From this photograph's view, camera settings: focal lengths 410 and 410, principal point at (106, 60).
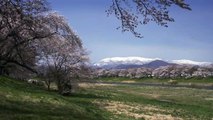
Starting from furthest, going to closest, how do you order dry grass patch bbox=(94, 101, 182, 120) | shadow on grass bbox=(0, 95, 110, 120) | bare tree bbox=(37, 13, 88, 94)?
bare tree bbox=(37, 13, 88, 94) → dry grass patch bbox=(94, 101, 182, 120) → shadow on grass bbox=(0, 95, 110, 120)

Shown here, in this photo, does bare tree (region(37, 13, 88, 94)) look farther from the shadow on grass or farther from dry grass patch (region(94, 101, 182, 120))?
the shadow on grass

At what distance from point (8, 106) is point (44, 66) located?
115 feet

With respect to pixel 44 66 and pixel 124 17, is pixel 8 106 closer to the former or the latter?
pixel 124 17

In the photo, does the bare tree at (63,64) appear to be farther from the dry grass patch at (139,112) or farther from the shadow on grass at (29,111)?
the shadow on grass at (29,111)

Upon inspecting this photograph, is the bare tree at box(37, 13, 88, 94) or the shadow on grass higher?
the bare tree at box(37, 13, 88, 94)

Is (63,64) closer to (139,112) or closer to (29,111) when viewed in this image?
(139,112)

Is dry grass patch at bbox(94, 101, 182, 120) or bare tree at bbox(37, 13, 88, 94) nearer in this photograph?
dry grass patch at bbox(94, 101, 182, 120)

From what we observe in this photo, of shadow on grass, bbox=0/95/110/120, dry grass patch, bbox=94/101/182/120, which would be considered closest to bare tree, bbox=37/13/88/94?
dry grass patch, bbox=94/101/182/120

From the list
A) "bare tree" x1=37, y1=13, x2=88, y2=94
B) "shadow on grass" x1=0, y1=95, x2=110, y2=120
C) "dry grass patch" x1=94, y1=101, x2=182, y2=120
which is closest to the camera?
"shadow on grass" x1=0, y1=95, x2=110, y2=120

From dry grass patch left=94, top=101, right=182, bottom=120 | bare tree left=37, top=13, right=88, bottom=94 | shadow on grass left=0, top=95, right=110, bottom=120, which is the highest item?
bare tree left=37, top=13, right=88, bottom=94

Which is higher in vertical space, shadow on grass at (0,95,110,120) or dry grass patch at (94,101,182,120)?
shadow on grass at (0,95,110,120)

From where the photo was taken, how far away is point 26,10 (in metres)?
20.7

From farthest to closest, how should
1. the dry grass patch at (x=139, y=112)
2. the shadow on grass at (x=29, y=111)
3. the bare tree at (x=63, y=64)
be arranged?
the bare tree at (x=63, y=64), the dry grass patch at (x=139, y=112), the shadow on grass at (x=29, y=111)

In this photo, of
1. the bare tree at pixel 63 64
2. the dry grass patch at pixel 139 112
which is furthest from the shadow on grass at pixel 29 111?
the bare tree at pixel 63 64
